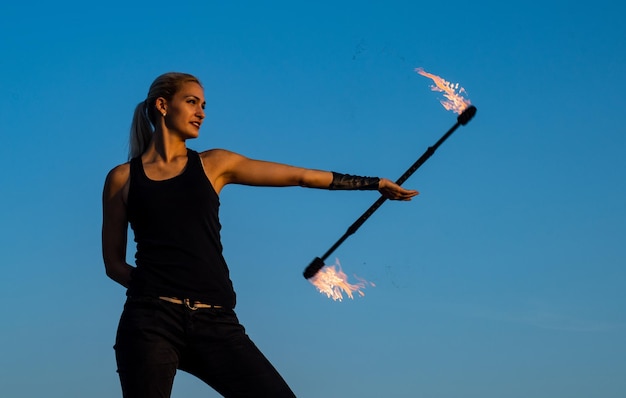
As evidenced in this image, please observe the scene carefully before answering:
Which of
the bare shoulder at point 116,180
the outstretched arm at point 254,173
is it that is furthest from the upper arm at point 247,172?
the bare shoulder at point 116,180

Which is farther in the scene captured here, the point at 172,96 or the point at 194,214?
the point at 172,96

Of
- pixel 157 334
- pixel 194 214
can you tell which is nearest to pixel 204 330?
pixel 157 334

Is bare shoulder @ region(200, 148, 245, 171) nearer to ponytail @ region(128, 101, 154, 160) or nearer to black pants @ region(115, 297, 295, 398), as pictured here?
ponytail @ region(128, 101, 154, 160)

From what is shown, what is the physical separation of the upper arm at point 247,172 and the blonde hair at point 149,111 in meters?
0.56

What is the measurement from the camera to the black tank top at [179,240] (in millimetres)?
6156

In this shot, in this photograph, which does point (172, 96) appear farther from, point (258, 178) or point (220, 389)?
point (220, 389)

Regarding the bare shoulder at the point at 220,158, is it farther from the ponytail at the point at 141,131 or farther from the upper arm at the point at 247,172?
the ponytail at the point at 141,131

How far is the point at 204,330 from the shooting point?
6059 mm

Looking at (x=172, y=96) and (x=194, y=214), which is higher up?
(x=172, y=96)

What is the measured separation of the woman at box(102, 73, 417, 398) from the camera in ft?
19.8

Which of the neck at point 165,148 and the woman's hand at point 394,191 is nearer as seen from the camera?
the neck at point 165,148

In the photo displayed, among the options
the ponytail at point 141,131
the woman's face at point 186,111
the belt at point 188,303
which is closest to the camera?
the belt at point 188,303

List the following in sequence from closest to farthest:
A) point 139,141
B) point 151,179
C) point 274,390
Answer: point 274,390, point 151,179, point 139,141

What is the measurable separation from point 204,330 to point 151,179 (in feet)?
4.10
